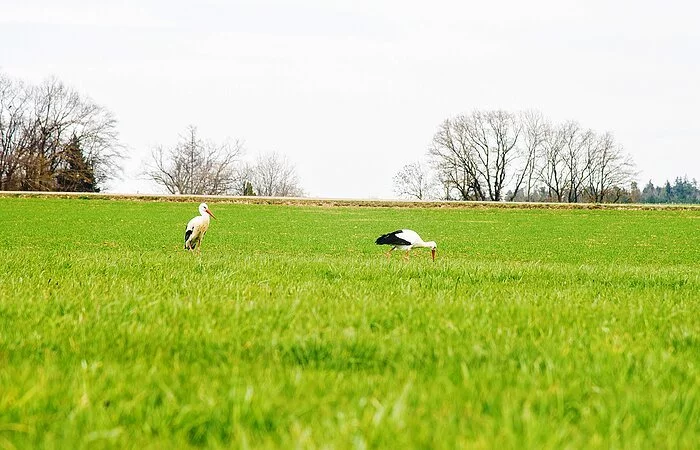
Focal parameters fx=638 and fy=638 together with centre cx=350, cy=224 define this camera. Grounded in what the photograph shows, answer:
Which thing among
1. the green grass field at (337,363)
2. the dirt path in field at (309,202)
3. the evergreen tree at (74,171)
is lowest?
the green grass field at (337,363)

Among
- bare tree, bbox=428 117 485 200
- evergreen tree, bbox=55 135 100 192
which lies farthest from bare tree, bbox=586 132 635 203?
evergreen tree, bbox=55 135 100 192

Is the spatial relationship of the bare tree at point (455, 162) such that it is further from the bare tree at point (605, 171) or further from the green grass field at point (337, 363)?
the green grass field at point (337, 363)

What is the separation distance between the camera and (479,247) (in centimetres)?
3197

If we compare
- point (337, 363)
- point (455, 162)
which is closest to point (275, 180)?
point (455, 162)

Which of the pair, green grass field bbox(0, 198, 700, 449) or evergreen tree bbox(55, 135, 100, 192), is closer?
green grass field bbox(0, 198, 700, 449)

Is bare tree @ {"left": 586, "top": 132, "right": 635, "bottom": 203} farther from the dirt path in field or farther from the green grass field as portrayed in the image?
the green grass field

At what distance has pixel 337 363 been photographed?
11.2 ft

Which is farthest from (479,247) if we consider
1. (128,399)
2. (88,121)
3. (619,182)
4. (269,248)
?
(619,182)

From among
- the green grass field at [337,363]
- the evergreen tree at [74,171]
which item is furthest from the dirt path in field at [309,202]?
the green grass field at [337,363]

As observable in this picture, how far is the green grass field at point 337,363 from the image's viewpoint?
2.30 metres

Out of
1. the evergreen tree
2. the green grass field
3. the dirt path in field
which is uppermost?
the evergreen tree

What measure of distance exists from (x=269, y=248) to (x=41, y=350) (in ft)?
83.9

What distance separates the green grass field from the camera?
7.55 ft

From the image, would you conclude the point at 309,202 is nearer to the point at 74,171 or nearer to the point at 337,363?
the point at 74,171
